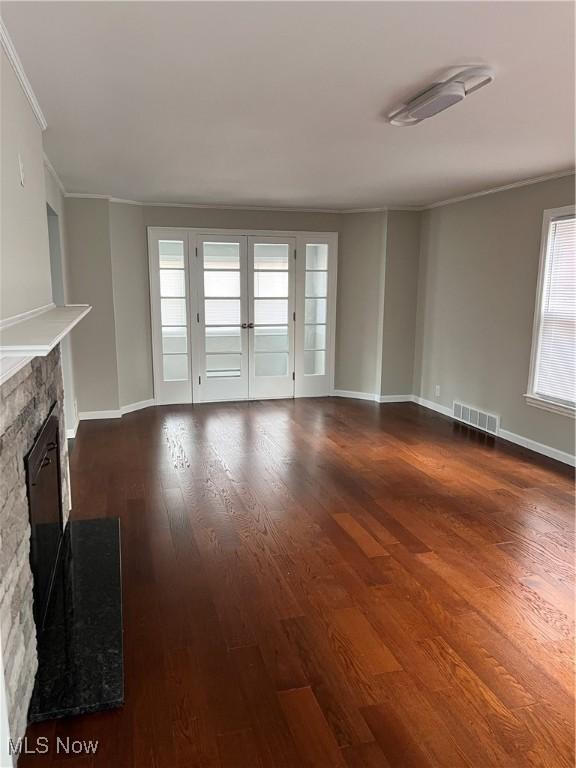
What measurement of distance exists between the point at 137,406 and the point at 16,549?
15.0 ft

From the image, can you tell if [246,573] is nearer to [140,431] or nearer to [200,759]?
[200,759]

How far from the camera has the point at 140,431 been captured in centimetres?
541

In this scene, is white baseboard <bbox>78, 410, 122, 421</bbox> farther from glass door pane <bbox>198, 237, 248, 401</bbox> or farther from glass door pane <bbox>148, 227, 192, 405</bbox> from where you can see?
glass door pane <bbox>198, 237, 248, 401</bbox>

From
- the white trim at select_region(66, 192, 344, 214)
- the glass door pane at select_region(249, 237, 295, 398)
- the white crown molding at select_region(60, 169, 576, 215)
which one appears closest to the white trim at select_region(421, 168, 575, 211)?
the white crown molding at select_region(60, 169, 576, 215)

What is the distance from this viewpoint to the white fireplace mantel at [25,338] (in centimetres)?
131

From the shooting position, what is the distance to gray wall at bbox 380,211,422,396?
645 cm

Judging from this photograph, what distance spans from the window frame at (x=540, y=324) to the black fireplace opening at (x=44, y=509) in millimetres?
3948

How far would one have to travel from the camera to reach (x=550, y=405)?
459cm

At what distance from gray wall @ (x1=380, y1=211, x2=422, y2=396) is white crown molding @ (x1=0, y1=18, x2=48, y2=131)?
4.43 metres

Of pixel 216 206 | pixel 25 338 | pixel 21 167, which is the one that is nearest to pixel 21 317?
pixel 25 338

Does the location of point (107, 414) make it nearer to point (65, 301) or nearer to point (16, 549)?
point (65, 301)

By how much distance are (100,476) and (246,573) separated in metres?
1.90

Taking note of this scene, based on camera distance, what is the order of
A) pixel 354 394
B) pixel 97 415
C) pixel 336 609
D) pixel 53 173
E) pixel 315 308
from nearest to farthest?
pixel 336 609 → pixel 53 173 → pixel 97 415 → pixel 315 308 → pixel 354 394

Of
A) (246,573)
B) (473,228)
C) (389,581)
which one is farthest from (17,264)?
(473,228)
